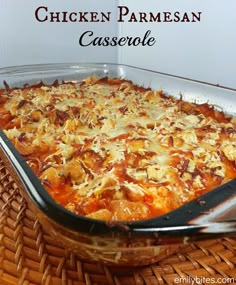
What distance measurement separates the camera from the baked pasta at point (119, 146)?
771 mm

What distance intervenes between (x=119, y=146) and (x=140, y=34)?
958 millimetres

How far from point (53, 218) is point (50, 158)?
0.33 metres

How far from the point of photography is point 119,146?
3.15 ft

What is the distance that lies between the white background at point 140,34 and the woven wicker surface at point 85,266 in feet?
3.21

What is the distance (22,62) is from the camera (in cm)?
181

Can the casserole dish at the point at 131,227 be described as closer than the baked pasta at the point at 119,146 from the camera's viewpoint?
Yes

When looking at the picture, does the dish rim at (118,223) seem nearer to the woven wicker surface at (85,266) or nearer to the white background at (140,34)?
the woven wicker surface at (85,266)

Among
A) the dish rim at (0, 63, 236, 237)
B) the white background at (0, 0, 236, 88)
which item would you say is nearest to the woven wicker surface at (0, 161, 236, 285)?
the dish rim at (0, 63, 236, 237)

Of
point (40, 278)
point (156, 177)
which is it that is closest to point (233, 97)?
point (156, 177)

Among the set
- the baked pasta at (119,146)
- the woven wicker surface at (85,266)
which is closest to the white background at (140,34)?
the baked pasta at (119,146)

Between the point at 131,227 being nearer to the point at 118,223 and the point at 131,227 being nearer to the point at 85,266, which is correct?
the point at 118,223

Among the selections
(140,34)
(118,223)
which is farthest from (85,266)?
(140,34)

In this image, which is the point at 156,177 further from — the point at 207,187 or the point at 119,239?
the point at 119,239

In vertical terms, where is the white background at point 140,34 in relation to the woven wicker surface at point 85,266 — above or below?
above
